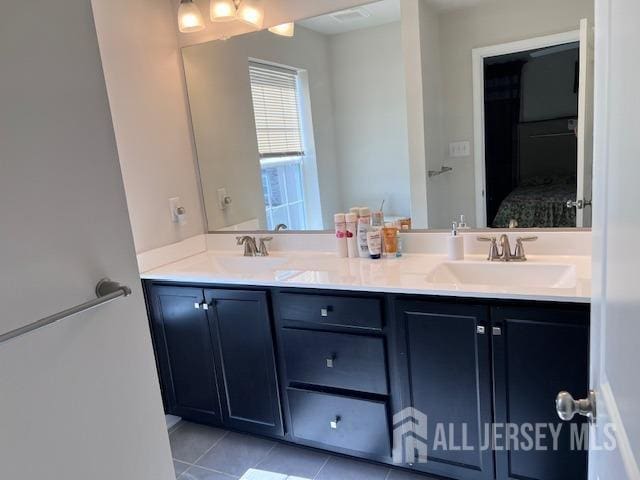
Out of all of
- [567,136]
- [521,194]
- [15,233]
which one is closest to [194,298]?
[15,233]

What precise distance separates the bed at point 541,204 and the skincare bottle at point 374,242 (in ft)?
1.75

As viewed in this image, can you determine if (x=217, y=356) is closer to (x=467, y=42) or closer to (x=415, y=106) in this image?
(x=415, y=106)

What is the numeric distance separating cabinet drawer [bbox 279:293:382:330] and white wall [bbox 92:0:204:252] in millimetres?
939

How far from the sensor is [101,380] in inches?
37.9

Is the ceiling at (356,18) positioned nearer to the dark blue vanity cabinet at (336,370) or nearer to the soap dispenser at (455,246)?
the soap dispenser at (455,246)

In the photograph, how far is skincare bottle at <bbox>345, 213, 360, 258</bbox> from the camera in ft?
7.26

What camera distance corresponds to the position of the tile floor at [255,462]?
6.58 ft

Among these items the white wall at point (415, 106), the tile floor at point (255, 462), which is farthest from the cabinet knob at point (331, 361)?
the white wall at point (415, 106)

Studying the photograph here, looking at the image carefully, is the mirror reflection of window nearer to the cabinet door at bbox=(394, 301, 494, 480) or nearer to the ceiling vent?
the ceiling vent

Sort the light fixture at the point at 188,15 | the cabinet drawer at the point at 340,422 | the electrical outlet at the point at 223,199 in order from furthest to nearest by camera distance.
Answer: the electrical outlet at the point at 223,199 → the light fixture at the point at 188,15 → the cabinet drawer at the point at 340,422

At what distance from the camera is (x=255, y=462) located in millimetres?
2139

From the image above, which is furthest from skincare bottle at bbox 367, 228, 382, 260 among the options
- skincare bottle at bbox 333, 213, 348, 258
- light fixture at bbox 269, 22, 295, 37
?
light fixture at bbox 269, 22, 295, 37

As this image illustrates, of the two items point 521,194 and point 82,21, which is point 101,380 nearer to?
point 82,21

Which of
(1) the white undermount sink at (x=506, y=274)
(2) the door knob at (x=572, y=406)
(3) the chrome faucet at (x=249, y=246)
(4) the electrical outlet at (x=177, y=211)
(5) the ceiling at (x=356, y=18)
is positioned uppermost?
(5) the ceiling at (x=356, y=18)
